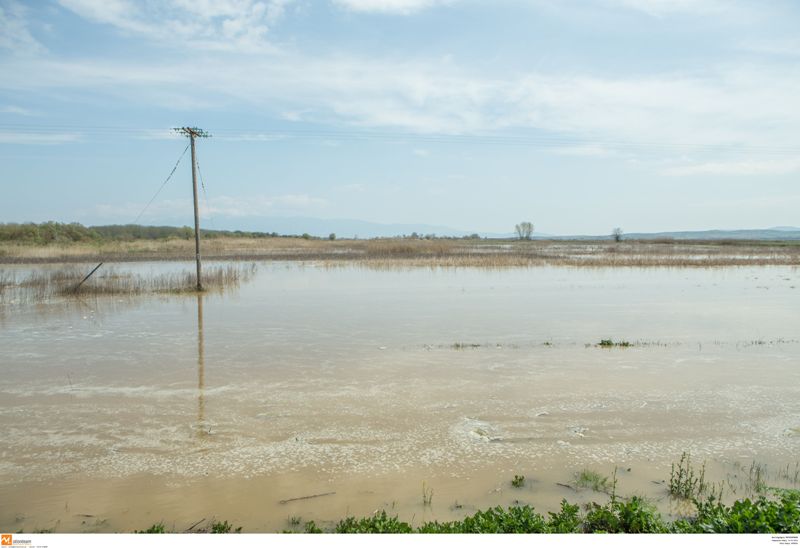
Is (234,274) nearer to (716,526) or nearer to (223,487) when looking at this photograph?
(223,487)

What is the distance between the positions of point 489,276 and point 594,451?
20566 mm

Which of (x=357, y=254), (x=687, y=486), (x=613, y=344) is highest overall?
(x=357, y=254)

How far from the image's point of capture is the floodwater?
15.6ft

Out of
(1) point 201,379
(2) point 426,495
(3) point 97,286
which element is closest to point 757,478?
(2) point 426,495

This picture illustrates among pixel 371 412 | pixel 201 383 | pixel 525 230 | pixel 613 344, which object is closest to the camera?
pixel 371 412

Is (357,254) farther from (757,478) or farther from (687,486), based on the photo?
(687,486)

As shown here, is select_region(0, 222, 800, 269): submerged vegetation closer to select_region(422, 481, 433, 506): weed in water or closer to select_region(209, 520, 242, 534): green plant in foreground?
select_region(422, 481, 433, 506): weed in water

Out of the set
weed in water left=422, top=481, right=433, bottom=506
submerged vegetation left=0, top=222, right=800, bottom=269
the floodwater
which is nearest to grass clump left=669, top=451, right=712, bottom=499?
the floodwater

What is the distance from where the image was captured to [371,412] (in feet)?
22.5

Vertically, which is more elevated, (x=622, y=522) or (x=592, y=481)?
(x=622, y=522)

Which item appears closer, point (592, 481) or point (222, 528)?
point (222, 528)

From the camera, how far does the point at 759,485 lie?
4750 millimetres

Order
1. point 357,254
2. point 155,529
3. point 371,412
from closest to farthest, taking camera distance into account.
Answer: point 155,529 → point 371,412 → point 357,254

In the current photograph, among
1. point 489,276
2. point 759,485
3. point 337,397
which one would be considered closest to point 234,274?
point 489,276
